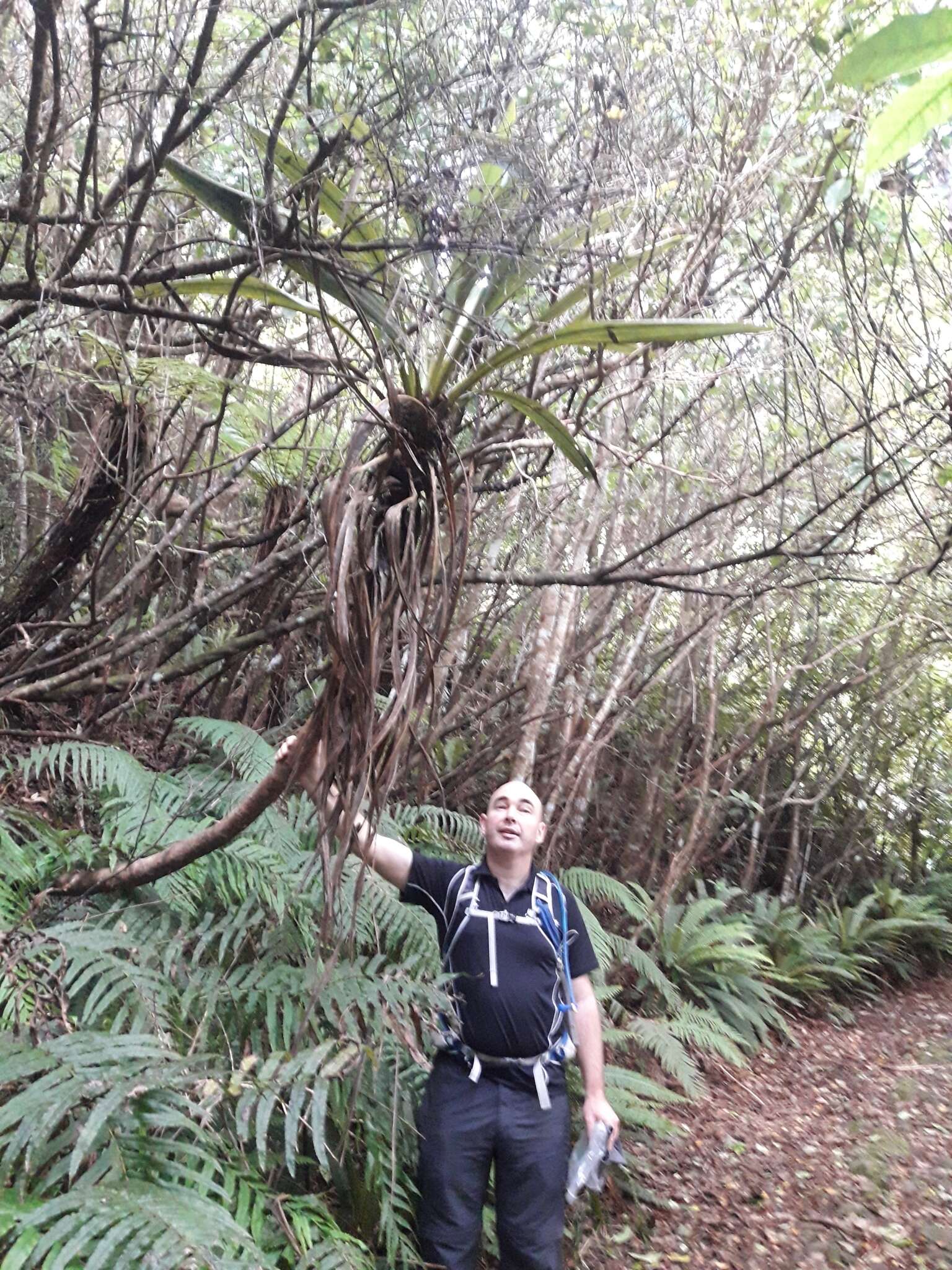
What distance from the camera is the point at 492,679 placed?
6957 mm

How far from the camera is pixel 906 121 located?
0.86 metres

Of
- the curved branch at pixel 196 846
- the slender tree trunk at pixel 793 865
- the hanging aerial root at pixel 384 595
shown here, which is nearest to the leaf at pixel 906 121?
the hanging aerial root at pixel 384 595

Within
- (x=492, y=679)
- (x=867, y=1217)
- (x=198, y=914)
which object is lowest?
(x=867, y=1217)

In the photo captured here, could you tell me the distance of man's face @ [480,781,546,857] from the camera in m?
3.18

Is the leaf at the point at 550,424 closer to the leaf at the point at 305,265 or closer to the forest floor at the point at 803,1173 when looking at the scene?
the leaf at the point at 305,265

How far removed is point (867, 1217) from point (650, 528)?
4075 mm

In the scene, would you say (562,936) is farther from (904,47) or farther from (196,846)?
(904,47)

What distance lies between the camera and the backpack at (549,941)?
3033mm

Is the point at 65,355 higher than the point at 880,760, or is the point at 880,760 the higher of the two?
the point at 65,355

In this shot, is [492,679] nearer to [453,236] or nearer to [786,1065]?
[786,1065]

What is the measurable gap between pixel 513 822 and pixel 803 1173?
9.89 ft

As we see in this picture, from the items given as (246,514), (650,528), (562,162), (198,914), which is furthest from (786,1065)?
(562,162)

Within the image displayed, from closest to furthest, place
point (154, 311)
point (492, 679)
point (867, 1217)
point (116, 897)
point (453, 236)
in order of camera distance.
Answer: point (154, 311) → point (453, 236) → point (116, 897) → point (867, 1217) → point (492, 679)

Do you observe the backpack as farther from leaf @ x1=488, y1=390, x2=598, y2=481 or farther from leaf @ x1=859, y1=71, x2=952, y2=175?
leaf @ x1=859, y1=71, x2=952, y2=175
